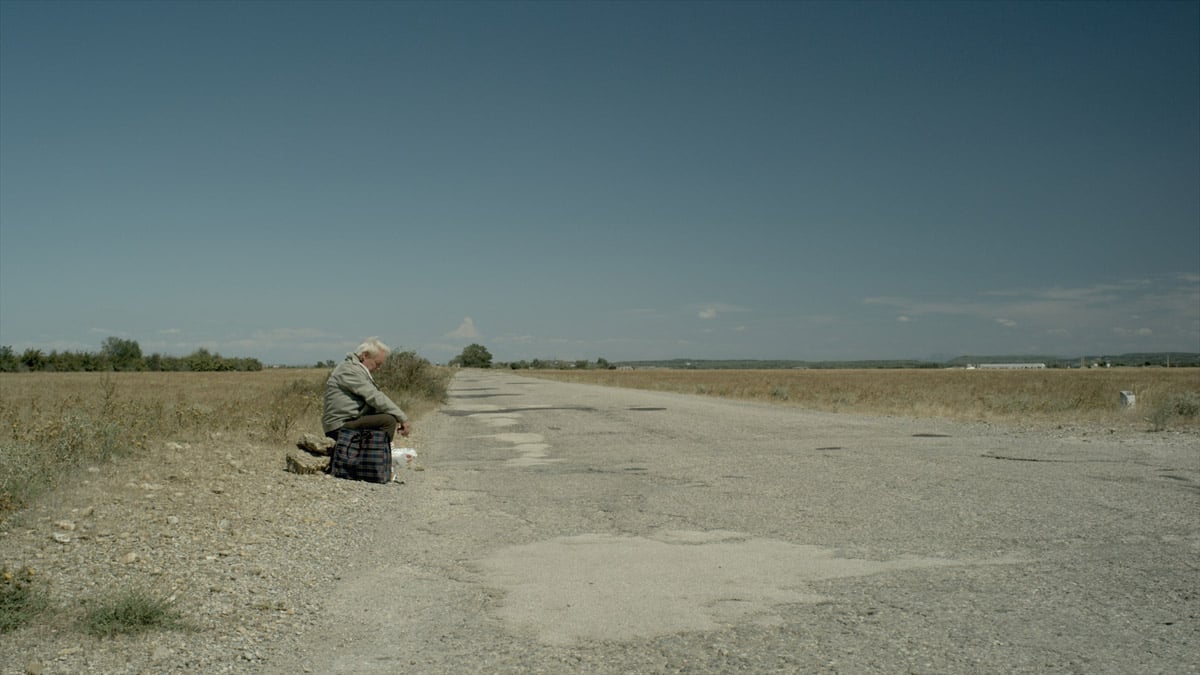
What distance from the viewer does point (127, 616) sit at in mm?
4934

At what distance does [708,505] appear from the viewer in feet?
32.0

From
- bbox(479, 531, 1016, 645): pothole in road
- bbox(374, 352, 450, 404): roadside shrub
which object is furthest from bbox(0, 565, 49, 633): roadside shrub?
bbox(374, 352, 450, 404): roadside shrub

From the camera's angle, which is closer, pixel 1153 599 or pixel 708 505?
pixel 1153 599

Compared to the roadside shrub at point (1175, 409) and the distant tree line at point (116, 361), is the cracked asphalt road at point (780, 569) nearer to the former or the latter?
the roadside shrub at point (1175, 409)

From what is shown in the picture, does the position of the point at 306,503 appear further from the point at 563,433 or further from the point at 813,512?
the point at 563,433

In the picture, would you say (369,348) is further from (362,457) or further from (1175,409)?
(1175,409)

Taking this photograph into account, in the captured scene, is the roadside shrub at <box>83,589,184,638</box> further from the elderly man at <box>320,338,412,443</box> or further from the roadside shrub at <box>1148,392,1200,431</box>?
the roadside shrub at <box>1148,392,1200,431</box>

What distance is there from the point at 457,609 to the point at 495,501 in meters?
4.57

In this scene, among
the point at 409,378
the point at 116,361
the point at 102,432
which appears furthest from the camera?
the point at 116,361

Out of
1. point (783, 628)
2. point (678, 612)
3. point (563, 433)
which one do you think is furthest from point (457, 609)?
point (563, 433)

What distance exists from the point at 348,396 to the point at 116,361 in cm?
11513

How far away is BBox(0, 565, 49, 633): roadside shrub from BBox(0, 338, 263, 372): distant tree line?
102 metres

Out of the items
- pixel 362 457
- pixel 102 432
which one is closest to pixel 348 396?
pixel 362 457

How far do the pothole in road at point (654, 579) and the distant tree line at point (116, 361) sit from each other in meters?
102
